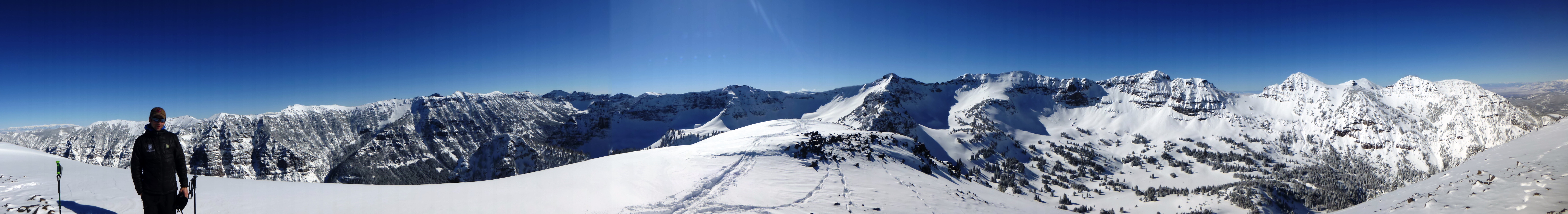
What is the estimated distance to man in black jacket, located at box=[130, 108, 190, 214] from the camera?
7.99m

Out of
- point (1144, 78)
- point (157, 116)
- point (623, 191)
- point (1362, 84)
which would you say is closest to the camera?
point (157, 116)

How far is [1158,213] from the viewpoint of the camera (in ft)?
92.2

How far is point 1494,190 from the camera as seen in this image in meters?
9.87

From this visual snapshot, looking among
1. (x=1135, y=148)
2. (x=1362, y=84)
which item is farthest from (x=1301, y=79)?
(x=1135, y=148)

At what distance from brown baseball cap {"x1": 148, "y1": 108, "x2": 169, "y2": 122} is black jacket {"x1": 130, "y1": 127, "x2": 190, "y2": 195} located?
19 centimetres

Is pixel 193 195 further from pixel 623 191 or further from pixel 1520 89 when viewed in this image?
pixel 1520 89

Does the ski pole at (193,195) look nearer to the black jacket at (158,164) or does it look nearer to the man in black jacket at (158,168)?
the man in black jacket at (158,168)

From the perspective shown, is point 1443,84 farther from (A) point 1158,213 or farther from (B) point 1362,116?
(A) point 1158,213

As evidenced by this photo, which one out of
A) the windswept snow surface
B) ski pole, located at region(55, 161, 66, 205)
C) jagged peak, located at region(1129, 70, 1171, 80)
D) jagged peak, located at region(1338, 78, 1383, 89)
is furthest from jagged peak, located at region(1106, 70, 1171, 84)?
ski pole, located at region(55, 161, 66, 205)

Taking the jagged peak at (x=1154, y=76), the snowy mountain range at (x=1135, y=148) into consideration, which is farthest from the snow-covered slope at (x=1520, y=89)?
the jagged peak at (x=1154, y=76)

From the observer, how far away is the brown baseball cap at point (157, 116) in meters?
7.82

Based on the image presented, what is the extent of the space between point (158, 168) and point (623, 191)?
8.79 meters

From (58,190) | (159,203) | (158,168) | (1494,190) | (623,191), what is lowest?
(623,191)

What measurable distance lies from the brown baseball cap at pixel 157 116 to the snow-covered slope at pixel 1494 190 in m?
23.9
